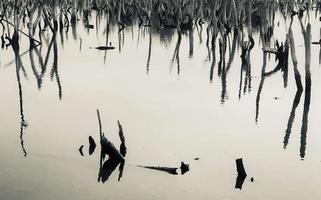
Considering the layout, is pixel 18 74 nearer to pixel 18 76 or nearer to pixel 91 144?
pixel 18 76

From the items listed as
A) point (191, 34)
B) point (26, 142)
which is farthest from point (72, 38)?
point (26, 142)

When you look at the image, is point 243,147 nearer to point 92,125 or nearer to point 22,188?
point 92,125

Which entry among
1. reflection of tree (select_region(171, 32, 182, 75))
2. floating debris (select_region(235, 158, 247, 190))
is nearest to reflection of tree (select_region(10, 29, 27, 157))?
floating debris (select_region(235, 158, 247, 190))

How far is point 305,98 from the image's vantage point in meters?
6.70

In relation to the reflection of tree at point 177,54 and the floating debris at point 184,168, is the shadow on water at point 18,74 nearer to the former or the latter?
the floating debris at point 184,168

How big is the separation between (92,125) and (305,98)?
239cm

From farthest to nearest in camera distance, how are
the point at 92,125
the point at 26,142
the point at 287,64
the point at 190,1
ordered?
the point at 190,1
the point at 287,64
the point at 92,125
the point at 26,142

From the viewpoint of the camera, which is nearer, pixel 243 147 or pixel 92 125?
pixel 243 147

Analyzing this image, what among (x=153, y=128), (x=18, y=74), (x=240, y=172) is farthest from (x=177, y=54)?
A: (x=240, y=172)

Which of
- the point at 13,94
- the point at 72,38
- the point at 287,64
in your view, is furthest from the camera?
the point at 72,38

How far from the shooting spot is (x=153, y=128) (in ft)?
17.8

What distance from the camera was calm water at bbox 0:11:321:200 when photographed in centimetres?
399

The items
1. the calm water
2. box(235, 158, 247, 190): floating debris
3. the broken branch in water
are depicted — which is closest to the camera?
the calm water

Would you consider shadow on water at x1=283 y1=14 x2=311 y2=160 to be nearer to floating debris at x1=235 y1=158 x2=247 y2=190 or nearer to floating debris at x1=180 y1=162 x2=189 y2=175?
floating debris at x1=235 y1=158 x2=247 y2=190
